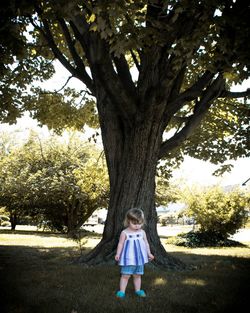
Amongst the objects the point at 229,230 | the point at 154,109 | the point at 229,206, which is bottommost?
the point at 229,230

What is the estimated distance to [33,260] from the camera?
943 cm

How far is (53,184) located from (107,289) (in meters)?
18.4

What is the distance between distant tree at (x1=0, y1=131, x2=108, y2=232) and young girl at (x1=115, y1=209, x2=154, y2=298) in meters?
15.8

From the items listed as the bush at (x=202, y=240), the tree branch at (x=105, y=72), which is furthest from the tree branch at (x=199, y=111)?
the bush at (x=202, y=240)

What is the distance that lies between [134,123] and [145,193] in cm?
176

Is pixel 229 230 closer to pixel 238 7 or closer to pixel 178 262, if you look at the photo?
pixel 178 262

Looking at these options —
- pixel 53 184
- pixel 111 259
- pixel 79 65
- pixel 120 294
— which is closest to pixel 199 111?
pixel 79 65

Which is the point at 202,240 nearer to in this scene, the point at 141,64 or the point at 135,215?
the point at 141,64

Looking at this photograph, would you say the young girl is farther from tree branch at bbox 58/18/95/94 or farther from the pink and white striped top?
tree branch at bbox 58/18/95/94

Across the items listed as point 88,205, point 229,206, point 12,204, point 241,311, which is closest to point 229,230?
point 229,206

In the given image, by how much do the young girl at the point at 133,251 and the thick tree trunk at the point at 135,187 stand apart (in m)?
2.70

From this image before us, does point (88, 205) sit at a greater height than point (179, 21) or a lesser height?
lesser

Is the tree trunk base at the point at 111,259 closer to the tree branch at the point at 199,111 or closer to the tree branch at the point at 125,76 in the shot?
the tree branch at the point at 199,111

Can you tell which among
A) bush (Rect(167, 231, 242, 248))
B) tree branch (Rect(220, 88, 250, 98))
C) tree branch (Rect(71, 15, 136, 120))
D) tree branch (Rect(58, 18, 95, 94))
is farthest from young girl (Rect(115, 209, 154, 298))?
bush (Rect(167, 231, 242, 248))
